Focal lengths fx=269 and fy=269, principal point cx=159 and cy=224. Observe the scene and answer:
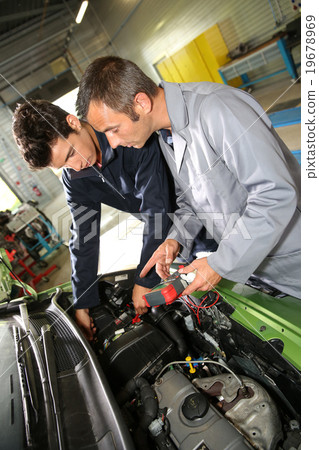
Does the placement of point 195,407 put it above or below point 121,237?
above

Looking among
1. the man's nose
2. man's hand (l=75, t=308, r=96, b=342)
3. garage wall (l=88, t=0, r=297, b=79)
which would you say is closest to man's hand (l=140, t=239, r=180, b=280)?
man's hand (l=75, t=308, r=96, b=342)

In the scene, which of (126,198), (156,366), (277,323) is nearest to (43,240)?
(126,198)

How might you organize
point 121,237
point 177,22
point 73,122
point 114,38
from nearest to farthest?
point 73,122
point 121,237
point 177,22
point 114,38

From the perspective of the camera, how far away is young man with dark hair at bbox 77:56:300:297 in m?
0.87

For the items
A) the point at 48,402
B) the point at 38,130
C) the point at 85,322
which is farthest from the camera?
the point at 85,322

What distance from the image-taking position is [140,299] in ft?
5.12

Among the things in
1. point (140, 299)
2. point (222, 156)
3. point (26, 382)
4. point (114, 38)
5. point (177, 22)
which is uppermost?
point (114, 38)

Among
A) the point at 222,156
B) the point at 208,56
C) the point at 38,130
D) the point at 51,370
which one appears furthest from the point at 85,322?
the point at 208,56

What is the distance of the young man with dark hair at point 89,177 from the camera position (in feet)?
4.65

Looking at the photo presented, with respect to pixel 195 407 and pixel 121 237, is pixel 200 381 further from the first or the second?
pixel 121 237

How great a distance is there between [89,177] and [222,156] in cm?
102

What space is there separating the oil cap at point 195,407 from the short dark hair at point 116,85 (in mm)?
1070

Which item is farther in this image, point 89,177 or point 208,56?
point 208,56
